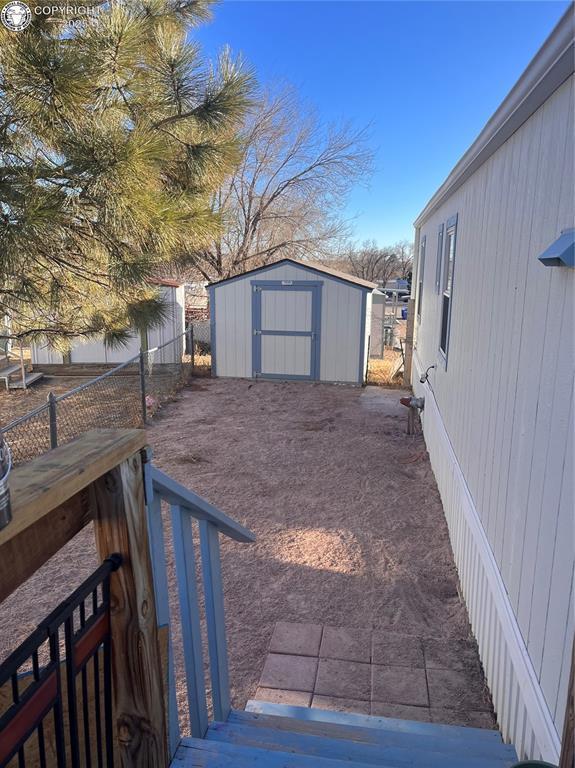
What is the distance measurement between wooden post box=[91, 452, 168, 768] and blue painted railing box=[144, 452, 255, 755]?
2.7 inches

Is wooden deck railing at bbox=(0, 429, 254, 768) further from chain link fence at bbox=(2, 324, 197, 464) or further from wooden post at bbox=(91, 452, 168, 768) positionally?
chain link fence at bbox=(2, 324, 197, 464)

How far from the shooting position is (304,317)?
1018cm

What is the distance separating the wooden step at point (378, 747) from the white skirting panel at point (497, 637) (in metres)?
0.15

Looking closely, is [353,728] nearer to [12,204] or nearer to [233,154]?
[12,204]

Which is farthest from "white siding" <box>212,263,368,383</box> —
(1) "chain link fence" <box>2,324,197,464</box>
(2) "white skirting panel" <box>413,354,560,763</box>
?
(2) "white skirting panel" <box>413,354,560,763</box>

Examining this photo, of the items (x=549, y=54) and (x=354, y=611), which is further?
(x=354, y=611)

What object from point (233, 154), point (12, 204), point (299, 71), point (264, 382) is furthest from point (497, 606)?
point (299, 71)

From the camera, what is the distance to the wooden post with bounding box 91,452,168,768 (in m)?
1.23

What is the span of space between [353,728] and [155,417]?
20.8 ft

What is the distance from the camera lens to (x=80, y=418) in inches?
311

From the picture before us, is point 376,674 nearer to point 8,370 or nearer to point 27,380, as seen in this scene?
point 27,380

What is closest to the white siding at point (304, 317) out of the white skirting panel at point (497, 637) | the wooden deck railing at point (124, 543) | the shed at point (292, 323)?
the shed at point (292, 323)

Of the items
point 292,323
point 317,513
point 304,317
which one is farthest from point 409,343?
point 317,513

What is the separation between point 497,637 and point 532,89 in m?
2.42
